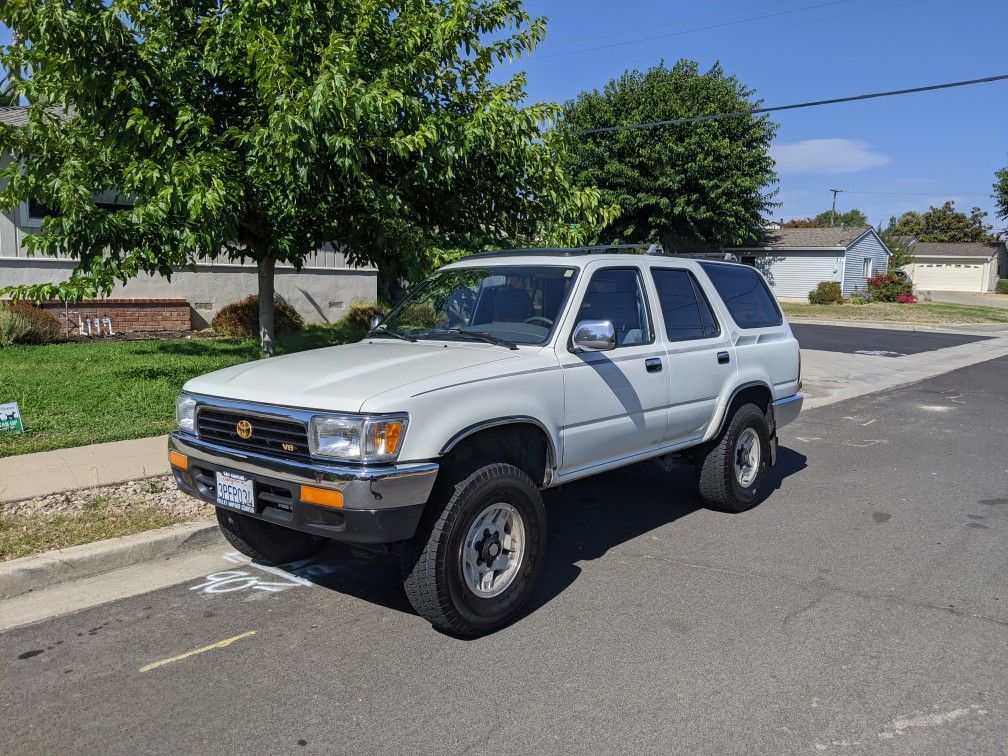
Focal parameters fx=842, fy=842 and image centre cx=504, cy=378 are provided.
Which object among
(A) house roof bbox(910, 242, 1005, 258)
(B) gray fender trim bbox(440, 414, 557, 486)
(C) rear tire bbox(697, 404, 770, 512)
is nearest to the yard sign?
(B) gray fender trim bbox(440, 414, 557, 486)

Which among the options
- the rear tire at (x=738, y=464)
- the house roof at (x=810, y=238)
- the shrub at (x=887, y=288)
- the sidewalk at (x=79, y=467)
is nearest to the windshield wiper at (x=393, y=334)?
the sidewalk at (x=79, y=467)

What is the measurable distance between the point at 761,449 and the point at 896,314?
29.4 meters

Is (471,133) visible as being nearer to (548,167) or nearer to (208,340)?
(548,167)

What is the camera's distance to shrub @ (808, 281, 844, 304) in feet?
138

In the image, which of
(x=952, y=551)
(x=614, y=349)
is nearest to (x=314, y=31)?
(x=614, y=349)

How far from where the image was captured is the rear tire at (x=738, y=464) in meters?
6.27

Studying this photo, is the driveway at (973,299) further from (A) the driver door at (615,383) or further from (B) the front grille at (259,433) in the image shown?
(B) the front grille at (259,433)

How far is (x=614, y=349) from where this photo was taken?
5117mm

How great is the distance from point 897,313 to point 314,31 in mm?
30547

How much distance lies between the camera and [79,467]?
21.7 feet

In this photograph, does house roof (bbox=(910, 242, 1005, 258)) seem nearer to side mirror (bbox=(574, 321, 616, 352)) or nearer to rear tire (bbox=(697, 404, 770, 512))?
rear tire (bbox=(697, 404, 770, 512))

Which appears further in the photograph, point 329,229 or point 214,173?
point 329,229

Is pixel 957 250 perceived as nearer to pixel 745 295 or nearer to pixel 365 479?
pixel 745 295

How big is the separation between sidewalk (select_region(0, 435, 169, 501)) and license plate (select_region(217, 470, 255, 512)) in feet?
7.70
